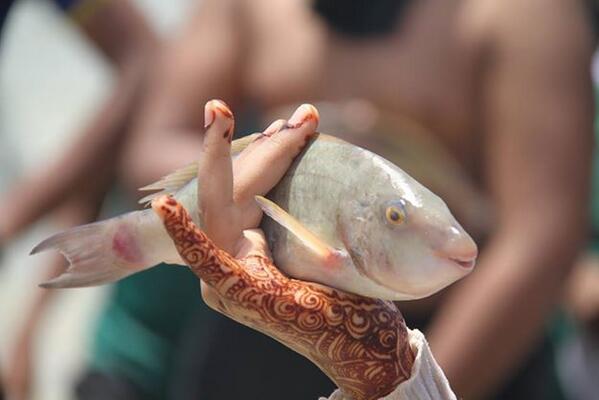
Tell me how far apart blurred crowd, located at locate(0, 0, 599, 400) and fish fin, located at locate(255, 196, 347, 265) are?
2.30 feet

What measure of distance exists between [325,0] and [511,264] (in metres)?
0.33

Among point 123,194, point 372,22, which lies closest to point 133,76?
point 123,194

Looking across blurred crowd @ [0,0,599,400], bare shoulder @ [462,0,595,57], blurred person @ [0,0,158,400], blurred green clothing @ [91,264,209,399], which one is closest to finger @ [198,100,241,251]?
blurred crowd @ [0,0,599,400]

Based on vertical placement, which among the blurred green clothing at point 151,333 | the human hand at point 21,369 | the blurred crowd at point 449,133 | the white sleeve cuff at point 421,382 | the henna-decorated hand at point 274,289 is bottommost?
the human hand at point 21,369

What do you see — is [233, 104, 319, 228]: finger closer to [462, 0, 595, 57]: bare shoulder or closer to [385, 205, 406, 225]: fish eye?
[385, 205, 406, 225]: fish eye

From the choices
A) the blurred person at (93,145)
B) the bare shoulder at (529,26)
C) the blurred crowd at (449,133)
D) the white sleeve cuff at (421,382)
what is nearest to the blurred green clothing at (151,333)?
the blurred crowd at (449,133)

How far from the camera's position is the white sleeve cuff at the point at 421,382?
0.62 meters

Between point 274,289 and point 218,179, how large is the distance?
5cm

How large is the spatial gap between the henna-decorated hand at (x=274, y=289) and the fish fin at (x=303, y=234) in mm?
19

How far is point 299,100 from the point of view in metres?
1.42

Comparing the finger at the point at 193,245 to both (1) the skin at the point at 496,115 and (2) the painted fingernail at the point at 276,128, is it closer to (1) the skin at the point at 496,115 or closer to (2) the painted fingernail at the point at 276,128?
(2) the painted fingernail at the point at 276,128

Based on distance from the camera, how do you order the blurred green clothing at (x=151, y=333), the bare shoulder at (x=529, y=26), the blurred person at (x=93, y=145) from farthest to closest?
the blurred person at (x=93, y=145) → the blurred green clothing at (x=151, y=333) → the bare shoulder at (x=529, y=26)

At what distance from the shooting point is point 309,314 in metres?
0.60

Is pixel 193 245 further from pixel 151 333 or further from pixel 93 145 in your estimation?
pixel 93 145
